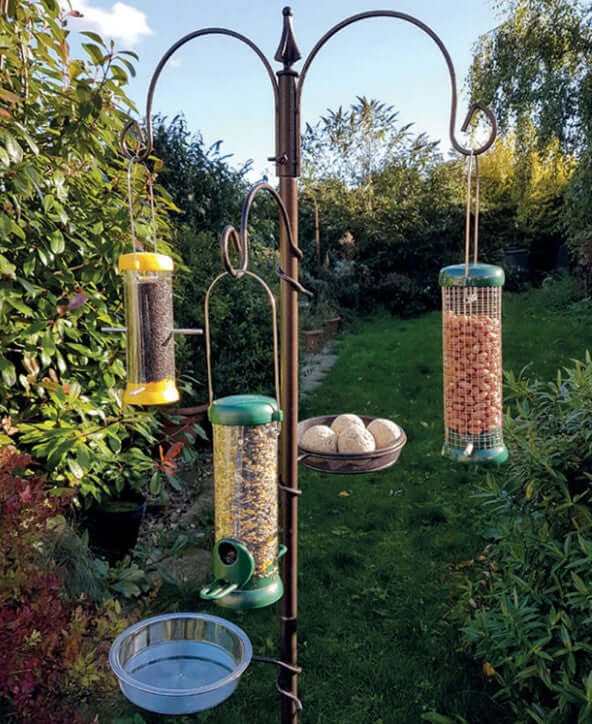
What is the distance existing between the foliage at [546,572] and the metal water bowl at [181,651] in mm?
870

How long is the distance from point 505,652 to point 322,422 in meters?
0.96

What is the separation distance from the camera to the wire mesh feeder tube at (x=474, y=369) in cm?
217

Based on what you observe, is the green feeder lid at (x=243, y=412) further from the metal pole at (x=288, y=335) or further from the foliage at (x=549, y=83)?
the foliage at (x=549, y=83)

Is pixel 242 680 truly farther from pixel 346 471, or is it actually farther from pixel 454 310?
pixel 454 310

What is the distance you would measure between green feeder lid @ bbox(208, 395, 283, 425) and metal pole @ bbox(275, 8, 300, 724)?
16 cm

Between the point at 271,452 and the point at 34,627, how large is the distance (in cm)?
102

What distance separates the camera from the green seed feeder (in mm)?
1760

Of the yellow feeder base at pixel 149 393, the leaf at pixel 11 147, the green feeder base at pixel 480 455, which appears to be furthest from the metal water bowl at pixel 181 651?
the leaf at pixel 11 147

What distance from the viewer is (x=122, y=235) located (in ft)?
A: 9.98

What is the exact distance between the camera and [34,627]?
216 cm

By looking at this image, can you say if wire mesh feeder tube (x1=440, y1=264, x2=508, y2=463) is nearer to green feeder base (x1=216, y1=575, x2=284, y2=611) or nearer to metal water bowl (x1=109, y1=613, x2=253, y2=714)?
green feeder base (x1=216, y1=575, x2=284, y2=611)

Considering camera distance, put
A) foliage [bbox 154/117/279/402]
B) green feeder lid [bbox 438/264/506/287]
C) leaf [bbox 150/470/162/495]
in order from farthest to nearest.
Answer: foliage [bbox 154/117/279/402]
leaf [bbox 150/470/162/495]
green feeder lid [bbox 438/264/506/287]

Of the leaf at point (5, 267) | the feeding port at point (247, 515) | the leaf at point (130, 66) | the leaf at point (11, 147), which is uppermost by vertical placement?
the leaf at point (130, 66)

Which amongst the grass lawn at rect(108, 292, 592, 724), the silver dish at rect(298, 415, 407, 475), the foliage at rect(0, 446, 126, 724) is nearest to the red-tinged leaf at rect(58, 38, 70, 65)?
the foliage at rect(0, 446, 126, 724)
